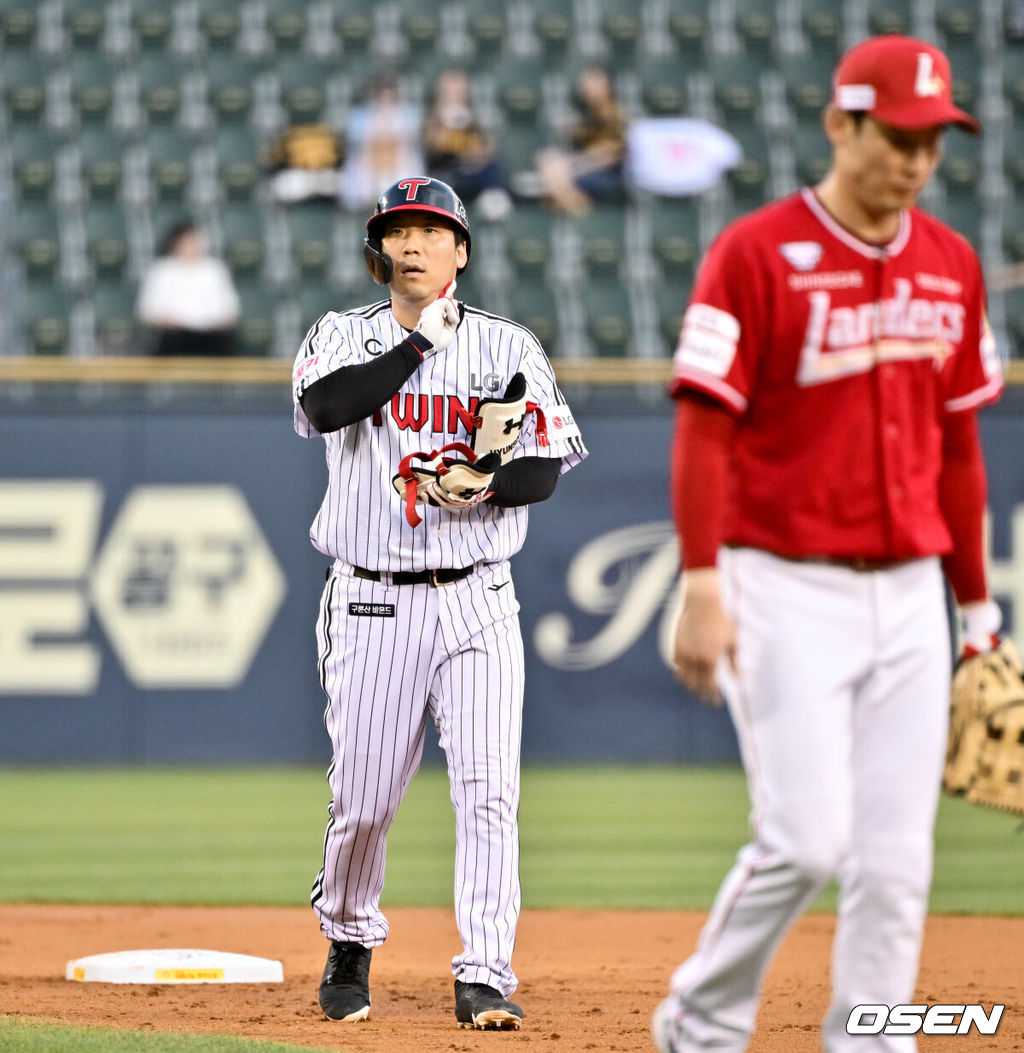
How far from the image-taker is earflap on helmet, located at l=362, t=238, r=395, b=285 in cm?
448

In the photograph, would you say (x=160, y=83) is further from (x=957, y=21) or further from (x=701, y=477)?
(x=701, y=477)

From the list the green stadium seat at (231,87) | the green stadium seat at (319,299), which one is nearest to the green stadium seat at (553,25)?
the green stadium seat at (231,87)

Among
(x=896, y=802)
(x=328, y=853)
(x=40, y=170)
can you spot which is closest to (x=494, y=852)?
(x=328, y=853)

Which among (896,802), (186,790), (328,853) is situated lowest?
(186,790)

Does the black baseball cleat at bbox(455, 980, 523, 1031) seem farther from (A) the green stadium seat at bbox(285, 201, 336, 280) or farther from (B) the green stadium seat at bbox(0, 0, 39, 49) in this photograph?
(B) the green stadium seat at bbox(0, 0, 39, 49)

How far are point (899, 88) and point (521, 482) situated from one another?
1524mm

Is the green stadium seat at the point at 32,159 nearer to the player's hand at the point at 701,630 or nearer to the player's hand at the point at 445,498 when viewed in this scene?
the player's hand at the point at 445,498

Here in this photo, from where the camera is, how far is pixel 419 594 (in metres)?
4.36

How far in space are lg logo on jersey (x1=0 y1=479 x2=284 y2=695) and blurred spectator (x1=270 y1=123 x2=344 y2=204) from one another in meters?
2.96

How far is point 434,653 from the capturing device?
14.3 ft

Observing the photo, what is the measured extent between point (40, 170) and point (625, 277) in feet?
14.1

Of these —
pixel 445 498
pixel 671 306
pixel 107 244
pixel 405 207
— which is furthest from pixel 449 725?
pixel 107 244

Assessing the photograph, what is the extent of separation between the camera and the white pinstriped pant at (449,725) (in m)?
4.32

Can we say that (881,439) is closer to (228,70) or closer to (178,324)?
(178,324)
